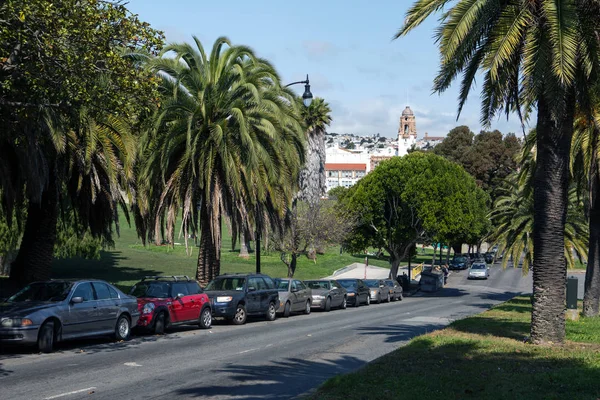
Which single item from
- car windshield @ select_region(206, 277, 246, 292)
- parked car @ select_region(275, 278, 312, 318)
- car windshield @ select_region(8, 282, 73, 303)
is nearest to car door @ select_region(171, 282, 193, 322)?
car windshield @ select_region(206, 277, 246, 292)

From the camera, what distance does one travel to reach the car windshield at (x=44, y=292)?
53.9ft

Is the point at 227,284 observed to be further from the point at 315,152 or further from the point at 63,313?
the point at 315,152

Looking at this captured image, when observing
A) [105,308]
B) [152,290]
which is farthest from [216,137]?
[105,308]

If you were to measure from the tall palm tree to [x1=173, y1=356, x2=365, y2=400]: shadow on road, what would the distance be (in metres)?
11.3

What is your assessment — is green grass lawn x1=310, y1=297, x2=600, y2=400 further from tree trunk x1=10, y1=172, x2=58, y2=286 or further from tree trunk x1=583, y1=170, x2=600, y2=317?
tree trunk x1=10, y1=172, x2=58, y2=286

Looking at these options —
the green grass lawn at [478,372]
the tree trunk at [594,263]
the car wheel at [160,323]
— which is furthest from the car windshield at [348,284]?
the green grass lawn at [478,372]

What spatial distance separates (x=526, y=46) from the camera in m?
15.5

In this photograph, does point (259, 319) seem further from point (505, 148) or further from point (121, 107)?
point (505, 148)

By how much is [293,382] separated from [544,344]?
6058mm

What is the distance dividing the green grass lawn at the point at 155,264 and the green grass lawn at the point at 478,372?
28.8 m

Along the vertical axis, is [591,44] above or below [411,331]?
above

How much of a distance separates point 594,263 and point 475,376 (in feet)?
62.6

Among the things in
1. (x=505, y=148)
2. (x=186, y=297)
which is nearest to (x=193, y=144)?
(x=186, y=297)

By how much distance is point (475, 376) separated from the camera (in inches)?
445
